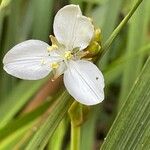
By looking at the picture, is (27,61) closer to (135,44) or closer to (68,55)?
(68,55)

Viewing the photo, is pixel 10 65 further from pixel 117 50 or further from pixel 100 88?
pixel 117 50

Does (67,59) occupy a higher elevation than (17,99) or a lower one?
higher

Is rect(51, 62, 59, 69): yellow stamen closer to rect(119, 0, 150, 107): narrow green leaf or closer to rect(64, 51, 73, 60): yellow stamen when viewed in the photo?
rect(64, 51, 73, 60): yellow stamen

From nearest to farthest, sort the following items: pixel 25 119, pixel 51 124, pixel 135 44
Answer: pixel 51 124, pixel 25 119, pixel 135 44

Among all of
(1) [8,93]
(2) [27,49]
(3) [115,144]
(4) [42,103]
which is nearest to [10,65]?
(2) [27,49]

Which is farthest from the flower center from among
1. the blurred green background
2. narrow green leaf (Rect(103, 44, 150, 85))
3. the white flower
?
narrow green leaf (Rect(103, 44, 150, 85))

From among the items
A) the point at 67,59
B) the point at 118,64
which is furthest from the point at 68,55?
the point at 118,64

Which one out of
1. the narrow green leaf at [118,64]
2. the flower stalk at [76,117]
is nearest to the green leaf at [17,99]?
the narrow green leaf at [118,64]
